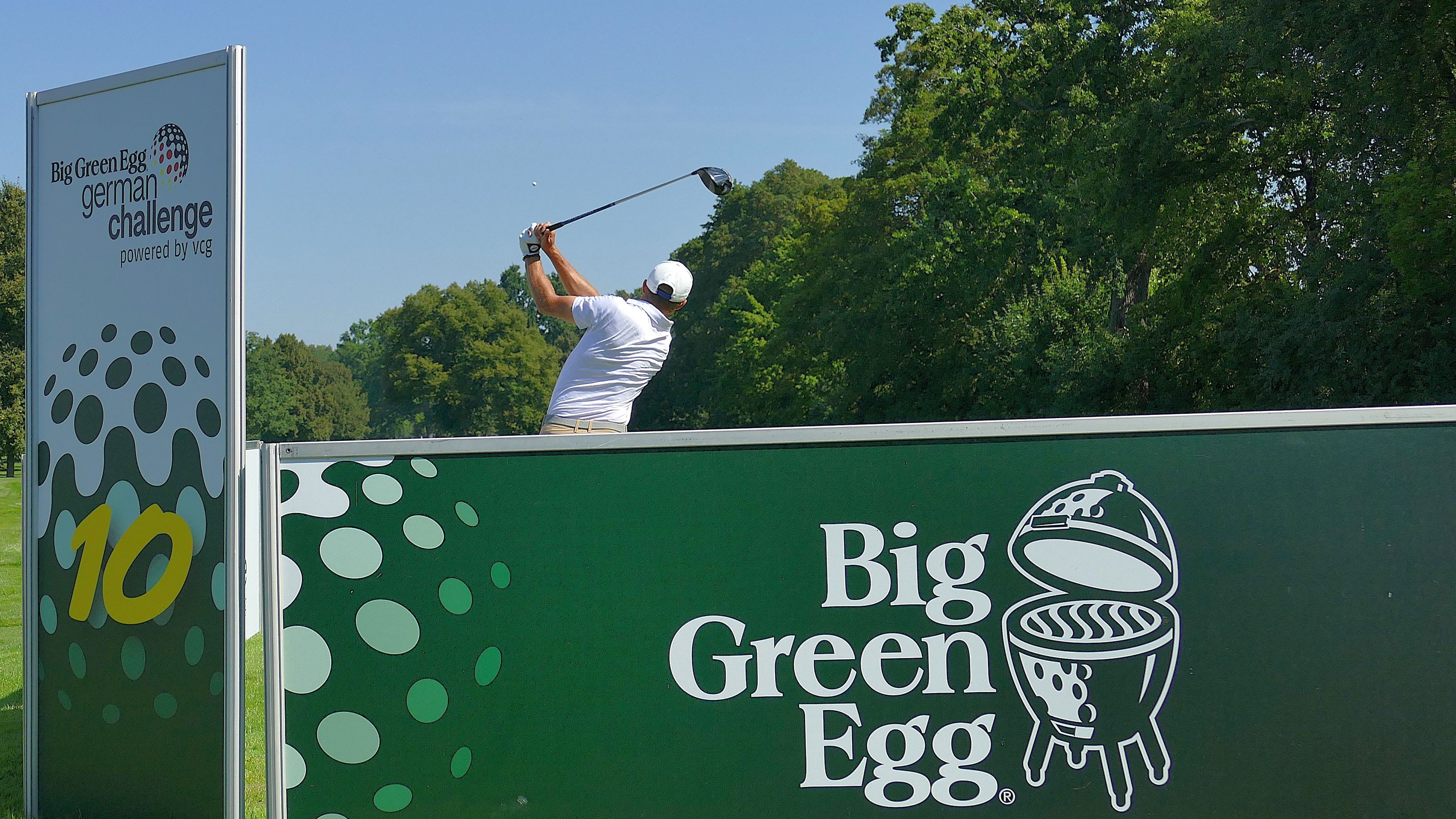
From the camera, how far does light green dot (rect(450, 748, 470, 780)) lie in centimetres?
389

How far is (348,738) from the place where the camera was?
155 inches

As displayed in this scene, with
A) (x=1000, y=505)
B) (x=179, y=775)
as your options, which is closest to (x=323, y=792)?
(x=179, y=775)

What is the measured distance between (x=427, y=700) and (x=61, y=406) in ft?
6.43

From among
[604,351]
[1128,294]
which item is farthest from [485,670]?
[1128,294]

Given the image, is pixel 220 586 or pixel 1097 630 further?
pixel 220 586

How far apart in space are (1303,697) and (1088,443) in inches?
39.9

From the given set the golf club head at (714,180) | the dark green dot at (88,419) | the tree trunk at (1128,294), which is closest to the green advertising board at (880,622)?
the dark green dot at (88,419)

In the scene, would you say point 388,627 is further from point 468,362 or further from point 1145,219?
point 468,362

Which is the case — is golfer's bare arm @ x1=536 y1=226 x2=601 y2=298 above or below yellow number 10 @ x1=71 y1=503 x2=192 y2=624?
above

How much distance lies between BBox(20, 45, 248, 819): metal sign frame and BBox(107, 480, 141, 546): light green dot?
1.26 ft

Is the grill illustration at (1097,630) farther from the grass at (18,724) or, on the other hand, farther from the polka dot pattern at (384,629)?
the grass at (18,724)

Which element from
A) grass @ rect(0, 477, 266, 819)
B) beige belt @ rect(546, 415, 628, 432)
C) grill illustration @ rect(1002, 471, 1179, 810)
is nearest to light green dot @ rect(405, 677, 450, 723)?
grass @ rect(0, 477, 266, 819)

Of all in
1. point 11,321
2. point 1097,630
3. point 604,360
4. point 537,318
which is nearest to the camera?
point 1097,630

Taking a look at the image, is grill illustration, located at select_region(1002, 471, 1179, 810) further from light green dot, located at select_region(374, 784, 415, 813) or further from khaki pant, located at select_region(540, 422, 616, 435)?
khaki pant, located at select_region(540, 422, 616, 435)
